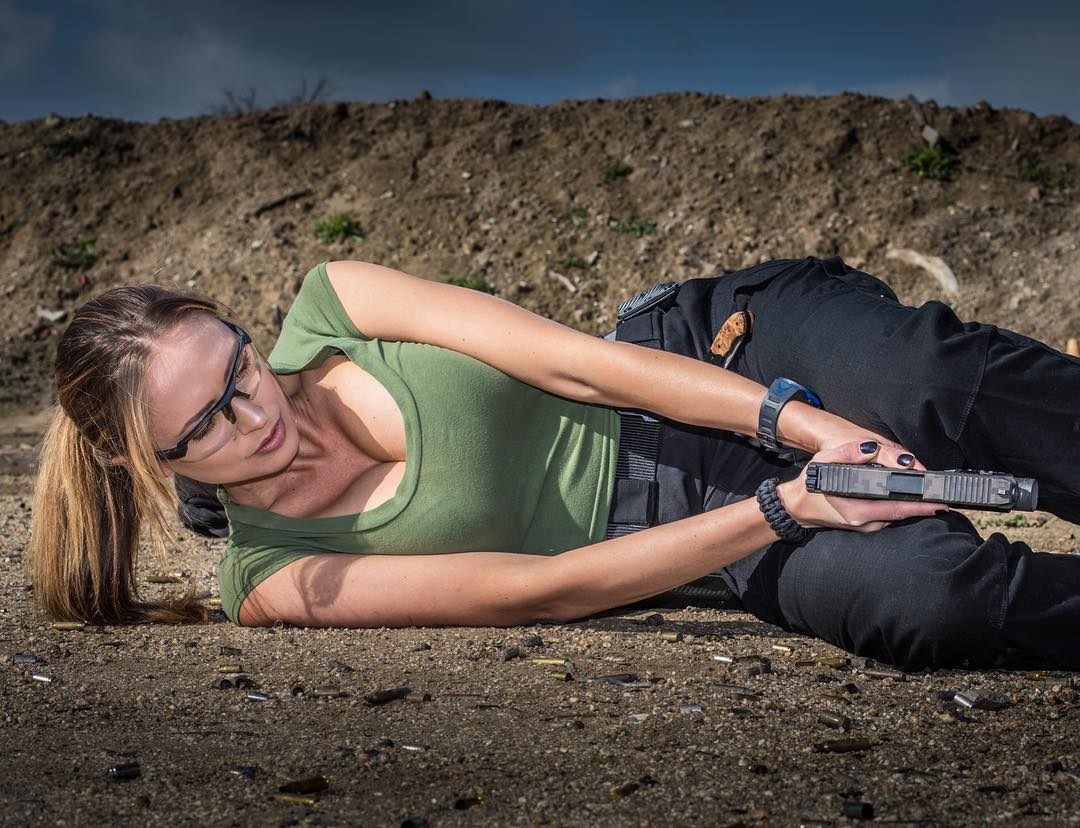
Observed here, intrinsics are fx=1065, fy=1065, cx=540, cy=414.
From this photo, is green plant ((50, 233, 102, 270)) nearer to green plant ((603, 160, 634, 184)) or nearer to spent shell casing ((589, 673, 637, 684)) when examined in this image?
green plant ((603, 160, 634, 184))

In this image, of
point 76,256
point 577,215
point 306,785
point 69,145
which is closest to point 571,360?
point 306,785

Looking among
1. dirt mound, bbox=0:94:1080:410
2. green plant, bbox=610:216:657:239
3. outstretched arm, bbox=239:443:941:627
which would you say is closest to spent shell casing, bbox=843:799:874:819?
outstretched arm, bbox=239:443:941:627

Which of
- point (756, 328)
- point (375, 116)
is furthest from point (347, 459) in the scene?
point (375, 116)

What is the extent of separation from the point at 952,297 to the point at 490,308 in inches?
332

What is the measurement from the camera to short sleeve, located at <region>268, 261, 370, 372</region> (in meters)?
3.39

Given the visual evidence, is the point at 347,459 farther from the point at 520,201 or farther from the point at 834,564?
the point at 520,201

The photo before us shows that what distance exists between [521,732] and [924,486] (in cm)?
122

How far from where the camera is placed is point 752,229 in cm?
1134

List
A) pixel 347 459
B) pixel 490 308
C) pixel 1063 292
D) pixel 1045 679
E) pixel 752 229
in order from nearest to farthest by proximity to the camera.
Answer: pixel 1045 679 → pixel 490 308 → pixel 347 459 → pixel 1063 292 → pixel 752 229

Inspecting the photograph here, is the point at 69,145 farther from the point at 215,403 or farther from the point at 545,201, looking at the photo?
the point at 215,403

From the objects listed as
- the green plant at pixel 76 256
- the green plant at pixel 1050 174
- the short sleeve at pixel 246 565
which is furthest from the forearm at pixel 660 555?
the green plant at pixel 76 256

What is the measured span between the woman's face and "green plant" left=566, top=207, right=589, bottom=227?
8.66m

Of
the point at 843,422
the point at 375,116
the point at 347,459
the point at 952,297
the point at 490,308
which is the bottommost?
the point at 347,459

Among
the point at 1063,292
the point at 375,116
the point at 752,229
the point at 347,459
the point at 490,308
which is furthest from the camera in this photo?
the point at 375,116
